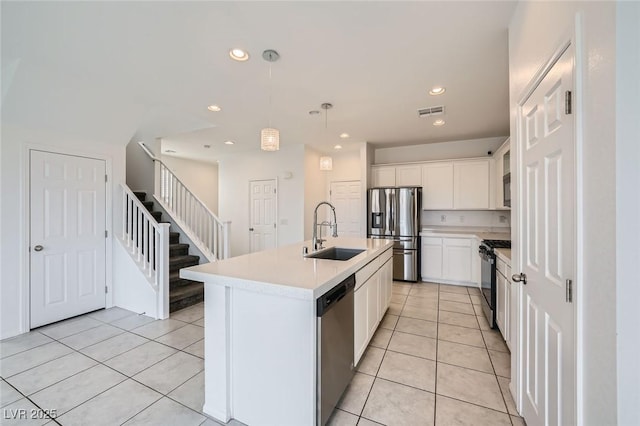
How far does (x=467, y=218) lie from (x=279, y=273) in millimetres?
4666

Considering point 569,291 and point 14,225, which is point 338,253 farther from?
point 14,225

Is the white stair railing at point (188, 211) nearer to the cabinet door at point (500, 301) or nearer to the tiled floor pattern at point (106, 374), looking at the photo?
the tiled floor pattern at point (106, 374)

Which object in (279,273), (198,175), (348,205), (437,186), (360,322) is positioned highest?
(198,175)

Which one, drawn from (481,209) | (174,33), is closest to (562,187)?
(174,33)

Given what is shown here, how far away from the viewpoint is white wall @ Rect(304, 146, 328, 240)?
5449 mm

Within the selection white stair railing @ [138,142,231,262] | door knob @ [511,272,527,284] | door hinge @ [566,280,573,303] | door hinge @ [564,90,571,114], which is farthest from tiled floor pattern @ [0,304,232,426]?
door hinge @ [564,90,571,114]

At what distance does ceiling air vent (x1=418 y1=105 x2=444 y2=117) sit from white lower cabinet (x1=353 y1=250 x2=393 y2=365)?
202cm

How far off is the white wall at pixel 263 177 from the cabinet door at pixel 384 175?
1.54 metres

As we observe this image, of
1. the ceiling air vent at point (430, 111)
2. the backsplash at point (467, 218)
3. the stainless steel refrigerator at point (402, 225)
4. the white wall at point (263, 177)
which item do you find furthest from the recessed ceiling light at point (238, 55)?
the backsplash at point (467, 218)

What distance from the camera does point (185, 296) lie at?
11.7 feet

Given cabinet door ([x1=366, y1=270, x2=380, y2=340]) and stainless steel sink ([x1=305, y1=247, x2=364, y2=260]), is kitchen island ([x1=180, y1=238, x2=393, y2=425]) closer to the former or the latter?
cabinet door ([x1=366, y1=270, x2=380, y2=340])

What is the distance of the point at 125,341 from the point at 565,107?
3789 mm

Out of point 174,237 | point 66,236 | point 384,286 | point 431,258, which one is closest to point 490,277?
point 384,286

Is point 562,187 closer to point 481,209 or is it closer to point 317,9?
point 317,9
